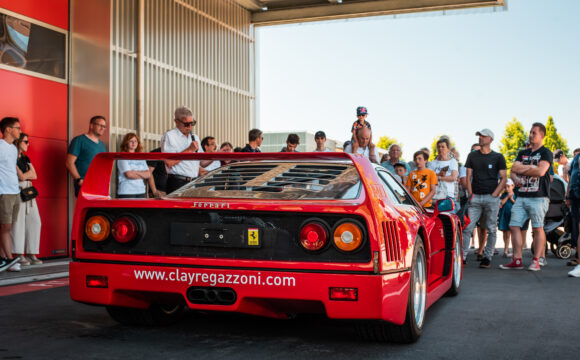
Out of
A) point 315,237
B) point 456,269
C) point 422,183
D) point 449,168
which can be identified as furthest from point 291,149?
point 315,237

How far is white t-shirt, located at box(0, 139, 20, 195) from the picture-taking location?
778 centimetres

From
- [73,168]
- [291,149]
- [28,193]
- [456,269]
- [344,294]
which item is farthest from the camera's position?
[291,149]

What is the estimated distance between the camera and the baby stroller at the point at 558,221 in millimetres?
11401

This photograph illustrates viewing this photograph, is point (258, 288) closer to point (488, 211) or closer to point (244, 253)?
point (244, 253)

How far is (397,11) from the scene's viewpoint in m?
15.0

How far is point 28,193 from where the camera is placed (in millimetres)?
8570

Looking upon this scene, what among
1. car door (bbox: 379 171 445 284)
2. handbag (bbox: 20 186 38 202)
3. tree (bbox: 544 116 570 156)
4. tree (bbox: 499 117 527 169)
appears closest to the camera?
car door (bbox: 379 171 445 284)

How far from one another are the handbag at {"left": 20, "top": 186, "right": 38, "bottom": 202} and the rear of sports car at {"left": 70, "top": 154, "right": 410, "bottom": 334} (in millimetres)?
4777

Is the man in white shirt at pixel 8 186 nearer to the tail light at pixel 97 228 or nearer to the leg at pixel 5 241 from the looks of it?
the leg at pixel 5 241

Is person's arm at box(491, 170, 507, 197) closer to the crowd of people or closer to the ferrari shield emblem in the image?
the crowd of people

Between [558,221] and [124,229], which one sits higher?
[124,229]

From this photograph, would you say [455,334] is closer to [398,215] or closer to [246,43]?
[398,215]

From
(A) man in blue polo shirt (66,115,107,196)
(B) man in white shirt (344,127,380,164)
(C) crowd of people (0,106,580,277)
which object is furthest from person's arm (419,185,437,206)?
(A) man in blue polo shirt (66,115,107,196)

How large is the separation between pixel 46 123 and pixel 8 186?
2073 mm
